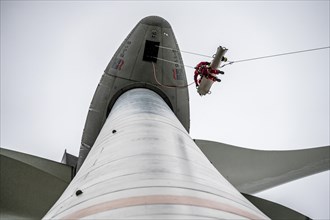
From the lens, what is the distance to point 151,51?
9.34 meters

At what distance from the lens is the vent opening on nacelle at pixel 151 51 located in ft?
30.5

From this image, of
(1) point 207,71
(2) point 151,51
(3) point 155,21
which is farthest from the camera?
(3) point 155,21

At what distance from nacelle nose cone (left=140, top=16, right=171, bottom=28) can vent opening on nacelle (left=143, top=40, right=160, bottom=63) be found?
20.8 inches

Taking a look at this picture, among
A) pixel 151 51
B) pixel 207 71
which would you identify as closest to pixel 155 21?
pixel 151 51

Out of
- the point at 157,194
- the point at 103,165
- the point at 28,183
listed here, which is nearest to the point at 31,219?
the point at 28,183

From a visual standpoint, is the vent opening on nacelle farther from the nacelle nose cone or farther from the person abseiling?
→ the person abseiling

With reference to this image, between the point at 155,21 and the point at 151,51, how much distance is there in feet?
2.80

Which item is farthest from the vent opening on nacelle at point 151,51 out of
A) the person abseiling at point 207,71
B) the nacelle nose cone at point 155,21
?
the person abseiling at point 207,71

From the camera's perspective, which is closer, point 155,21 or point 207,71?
point 207,71

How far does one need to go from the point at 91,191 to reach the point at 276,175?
23.9 feet

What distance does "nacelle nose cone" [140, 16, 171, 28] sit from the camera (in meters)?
9.55

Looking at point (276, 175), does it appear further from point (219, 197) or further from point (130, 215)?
point (130, 215)

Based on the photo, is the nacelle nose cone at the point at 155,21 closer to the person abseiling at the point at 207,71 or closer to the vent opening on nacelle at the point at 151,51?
the vent opening on nacelle at the point at 151,51

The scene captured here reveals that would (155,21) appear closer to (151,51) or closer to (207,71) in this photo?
(151,51)
